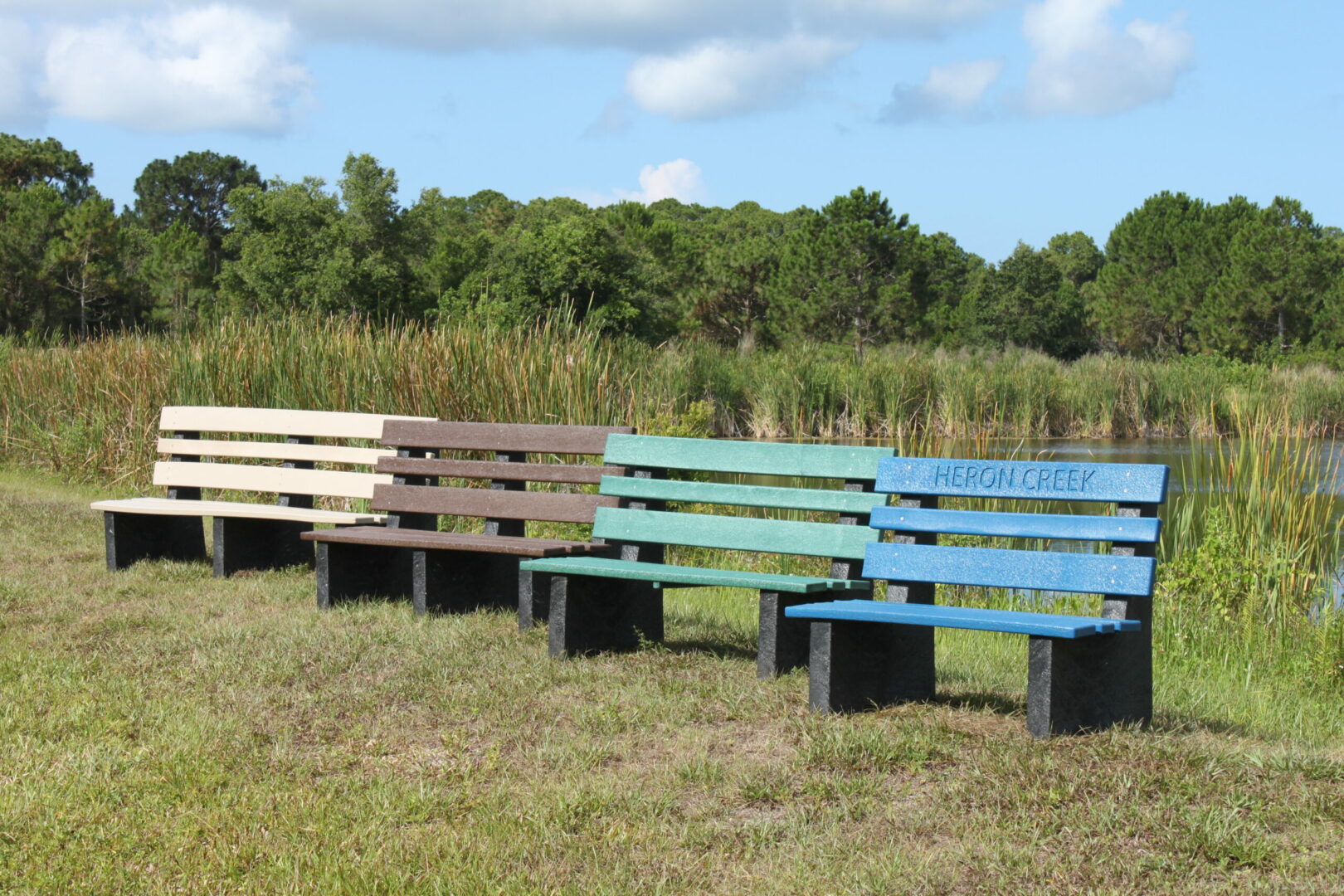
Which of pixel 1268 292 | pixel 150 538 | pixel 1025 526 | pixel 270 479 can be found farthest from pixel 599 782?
pixel 1268 292

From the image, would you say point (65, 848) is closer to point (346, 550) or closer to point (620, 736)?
point (620, 736)

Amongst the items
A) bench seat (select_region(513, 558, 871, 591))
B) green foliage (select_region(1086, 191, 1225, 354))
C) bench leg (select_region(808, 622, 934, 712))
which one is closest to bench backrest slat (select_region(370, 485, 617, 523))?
bench seat (select_region(513, 558, 871, 591))

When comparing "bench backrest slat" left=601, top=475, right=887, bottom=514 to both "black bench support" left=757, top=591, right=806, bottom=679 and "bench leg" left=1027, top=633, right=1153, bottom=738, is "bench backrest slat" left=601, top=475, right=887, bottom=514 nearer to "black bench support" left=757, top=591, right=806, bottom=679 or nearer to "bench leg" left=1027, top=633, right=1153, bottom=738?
"black bench support" left=757, top=591, right=806, bottom=679

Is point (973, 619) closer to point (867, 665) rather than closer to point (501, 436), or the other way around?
point (867, 665)

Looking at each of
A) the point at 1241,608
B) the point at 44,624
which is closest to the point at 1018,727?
the point at 1241,608

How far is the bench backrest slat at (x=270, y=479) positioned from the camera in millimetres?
6426

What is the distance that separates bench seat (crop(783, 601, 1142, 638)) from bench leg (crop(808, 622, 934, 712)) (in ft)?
0.22

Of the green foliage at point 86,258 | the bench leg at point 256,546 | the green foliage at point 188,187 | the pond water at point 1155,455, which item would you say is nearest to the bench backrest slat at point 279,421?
the bench leg at point 256,546

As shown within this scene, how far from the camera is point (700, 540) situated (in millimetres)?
4770

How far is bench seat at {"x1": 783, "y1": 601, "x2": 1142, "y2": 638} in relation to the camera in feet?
11.1

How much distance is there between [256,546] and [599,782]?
4188 millimetres

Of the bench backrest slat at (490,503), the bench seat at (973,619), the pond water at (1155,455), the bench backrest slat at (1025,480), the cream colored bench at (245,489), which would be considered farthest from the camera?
the pond water at (1155,455)

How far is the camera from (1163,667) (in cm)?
539

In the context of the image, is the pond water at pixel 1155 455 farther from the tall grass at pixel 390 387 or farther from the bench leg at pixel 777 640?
the bench leg at pixel 777 640
